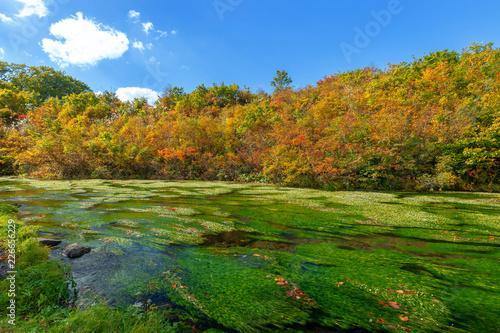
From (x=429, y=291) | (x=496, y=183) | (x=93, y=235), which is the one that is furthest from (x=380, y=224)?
(x=496, y=183)

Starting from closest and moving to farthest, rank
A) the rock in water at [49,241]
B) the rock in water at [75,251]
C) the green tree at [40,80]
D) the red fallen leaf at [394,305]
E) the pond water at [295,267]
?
1. the pond water at [295,267]
2. the red fallen leaf at [394,305]
3. the rock in water at [75,251]
4. the rock in water at [49,241]
5. the green tree at [40,80]

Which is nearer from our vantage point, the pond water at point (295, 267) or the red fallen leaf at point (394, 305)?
the pond water at point (295, 267)

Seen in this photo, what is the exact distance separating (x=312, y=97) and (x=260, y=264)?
3147 centimetres

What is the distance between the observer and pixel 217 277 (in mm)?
3727

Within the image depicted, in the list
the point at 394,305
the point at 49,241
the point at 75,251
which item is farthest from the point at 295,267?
the point at 49,241

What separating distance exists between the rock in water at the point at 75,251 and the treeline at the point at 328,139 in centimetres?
1565

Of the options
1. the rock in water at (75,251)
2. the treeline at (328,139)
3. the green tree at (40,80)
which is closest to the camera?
the rock in water at (75,251)

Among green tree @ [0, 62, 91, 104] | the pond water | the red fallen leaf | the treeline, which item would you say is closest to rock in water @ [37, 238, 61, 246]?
the pond water

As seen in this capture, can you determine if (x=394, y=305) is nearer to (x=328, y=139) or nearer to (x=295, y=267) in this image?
(x=295, y=267)

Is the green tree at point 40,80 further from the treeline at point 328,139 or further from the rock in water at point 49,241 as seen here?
the rock in water at point 49,241

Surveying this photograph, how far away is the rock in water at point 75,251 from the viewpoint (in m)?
4.27

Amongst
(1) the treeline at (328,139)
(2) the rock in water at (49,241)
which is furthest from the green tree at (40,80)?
(2) the rock in water at (49,241)

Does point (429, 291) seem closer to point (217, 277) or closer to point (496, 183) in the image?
point (217, 277)

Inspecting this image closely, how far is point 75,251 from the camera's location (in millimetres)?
4332
